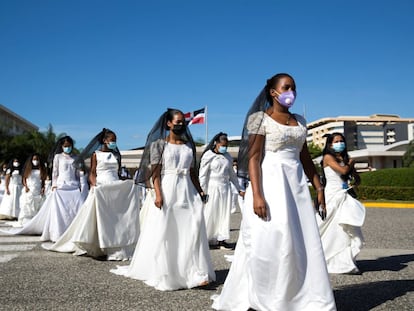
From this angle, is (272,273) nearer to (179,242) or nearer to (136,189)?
(179,242)

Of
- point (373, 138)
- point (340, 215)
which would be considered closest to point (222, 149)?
point (340, 215)

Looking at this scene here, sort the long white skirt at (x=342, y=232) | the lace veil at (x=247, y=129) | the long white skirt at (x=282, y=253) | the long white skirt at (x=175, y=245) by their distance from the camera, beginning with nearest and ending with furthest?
the long white skirt at (x=282, y=253) < the lace veil at (x=247, y=129) < the long white skirt at (x=175, y=245) < the long white skirt at (x=342, y=232)

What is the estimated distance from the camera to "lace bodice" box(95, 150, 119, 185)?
898cm

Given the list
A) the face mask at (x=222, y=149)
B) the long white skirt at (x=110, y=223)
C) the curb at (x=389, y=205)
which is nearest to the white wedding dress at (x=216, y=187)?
the face mask at (x=222, y=149)

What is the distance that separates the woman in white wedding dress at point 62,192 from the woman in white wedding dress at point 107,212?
6.46 feet

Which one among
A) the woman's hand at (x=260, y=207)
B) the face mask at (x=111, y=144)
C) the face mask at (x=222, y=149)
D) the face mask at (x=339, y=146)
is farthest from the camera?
the face mask at (x=222, y=149)

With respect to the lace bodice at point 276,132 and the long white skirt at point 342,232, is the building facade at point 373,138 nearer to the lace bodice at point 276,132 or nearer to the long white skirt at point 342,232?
the long white skirt at point 342,232

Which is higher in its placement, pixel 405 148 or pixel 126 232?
pixel 405 148

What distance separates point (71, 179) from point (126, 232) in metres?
3.09

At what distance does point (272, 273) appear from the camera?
454 cm

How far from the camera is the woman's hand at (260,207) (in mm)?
4625

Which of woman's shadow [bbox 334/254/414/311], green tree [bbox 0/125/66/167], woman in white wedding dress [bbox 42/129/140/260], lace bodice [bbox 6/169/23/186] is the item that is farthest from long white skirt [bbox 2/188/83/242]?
green tree [bbox 0/125/66/167]

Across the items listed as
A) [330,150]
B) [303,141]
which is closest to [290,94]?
[303,141]

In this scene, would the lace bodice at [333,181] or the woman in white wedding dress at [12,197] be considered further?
the woman in white wedding dress at [12,197]
